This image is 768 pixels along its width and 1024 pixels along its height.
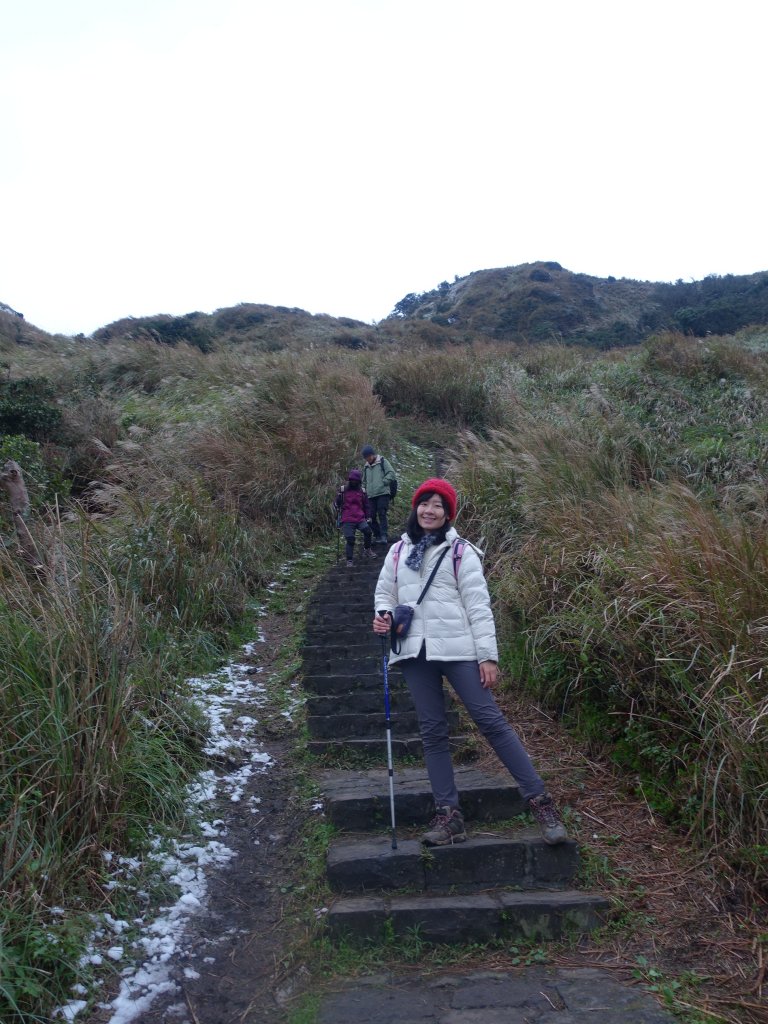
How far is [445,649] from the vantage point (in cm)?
394

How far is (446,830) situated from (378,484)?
7055mm

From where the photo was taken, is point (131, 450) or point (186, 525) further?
point (131, 450)

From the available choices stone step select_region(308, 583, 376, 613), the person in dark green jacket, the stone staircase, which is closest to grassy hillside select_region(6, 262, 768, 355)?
the person in dark green jacket

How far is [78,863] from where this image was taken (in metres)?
3.68

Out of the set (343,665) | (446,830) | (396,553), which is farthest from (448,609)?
(343,665)

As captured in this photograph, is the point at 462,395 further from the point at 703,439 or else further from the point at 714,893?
the point at 714,893

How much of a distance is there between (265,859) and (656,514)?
13.3ft

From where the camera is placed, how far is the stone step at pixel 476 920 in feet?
11.8

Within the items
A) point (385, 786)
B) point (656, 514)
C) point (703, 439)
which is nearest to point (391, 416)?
point (703, 439)

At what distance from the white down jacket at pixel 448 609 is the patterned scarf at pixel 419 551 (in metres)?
0.02

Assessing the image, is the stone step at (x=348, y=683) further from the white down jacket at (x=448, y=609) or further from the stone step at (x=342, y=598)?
the white down jacket at (x=448, y=609)

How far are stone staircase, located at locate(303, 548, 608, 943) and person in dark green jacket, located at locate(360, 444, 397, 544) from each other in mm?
4853

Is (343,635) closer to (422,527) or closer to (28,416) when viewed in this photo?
(422,527)

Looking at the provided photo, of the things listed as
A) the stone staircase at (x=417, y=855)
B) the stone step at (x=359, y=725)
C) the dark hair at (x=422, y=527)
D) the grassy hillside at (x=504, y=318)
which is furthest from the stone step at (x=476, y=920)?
the grassy hillside at (x=504, y=318)
